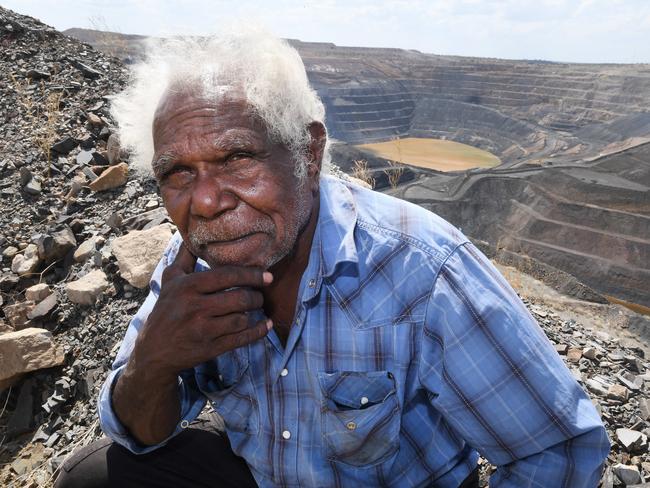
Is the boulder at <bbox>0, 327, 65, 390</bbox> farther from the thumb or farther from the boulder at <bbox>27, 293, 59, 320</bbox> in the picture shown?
the thumb

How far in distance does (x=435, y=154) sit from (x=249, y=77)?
49071mm

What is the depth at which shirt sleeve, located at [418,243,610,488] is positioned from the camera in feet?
4.09

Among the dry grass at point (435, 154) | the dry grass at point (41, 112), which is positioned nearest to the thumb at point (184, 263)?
the dry grass at point (41, 112)

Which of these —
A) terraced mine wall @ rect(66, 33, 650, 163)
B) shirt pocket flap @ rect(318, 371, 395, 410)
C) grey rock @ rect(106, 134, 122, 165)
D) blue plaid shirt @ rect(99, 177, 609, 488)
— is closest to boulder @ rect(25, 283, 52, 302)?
grey rock @ rect(106, 134, 122, 165)

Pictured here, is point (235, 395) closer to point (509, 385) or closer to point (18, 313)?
point (509, 385)

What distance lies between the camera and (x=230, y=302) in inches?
50.9

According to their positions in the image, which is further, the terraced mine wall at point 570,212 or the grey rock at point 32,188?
the terraced mine wall at point 570,212

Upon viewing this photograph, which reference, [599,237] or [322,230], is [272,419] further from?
[599,237]

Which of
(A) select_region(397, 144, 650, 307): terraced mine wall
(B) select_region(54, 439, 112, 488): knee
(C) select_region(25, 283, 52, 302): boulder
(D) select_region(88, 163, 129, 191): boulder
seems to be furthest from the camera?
(A) select_region(397, 144, 650, 307): terraced mine wall

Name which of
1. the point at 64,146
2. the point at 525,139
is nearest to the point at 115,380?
the point at 64,146

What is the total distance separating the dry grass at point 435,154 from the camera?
4381cm

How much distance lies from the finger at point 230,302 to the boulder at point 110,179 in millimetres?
3969

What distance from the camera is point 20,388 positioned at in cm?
330

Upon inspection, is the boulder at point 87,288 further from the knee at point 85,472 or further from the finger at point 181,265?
the finger at point 181,265
